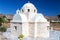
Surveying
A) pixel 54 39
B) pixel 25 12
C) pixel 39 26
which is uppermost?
pixel 25 12

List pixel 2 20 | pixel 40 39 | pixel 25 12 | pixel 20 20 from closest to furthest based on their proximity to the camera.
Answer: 1. pixel 40 39
2. pixel 20 20
3. pixel 25 12
4. pixel 2 20

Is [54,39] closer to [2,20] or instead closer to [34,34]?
[34,34]

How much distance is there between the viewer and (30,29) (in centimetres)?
1856

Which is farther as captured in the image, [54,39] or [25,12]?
[25,12]

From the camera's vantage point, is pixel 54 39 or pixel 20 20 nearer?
pixel 54 39

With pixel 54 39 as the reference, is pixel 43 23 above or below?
above

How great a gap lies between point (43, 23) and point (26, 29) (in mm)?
2213

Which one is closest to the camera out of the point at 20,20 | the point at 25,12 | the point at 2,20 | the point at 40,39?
the point at 40,39

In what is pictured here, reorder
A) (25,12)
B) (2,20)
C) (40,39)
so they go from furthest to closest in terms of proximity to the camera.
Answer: (2,20)
(25,12)
(40,39)

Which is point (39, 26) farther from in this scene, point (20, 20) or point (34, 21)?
point (20, 20)

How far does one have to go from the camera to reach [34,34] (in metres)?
18.2

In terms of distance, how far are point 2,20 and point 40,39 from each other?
775 inches

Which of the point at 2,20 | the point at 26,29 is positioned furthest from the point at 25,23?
the point at 2,20

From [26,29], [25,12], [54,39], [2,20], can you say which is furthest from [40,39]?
[2,20]
